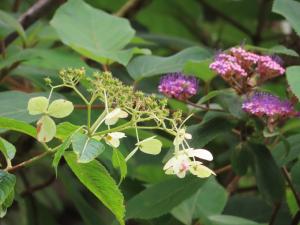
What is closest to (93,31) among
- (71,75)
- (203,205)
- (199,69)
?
→ (199,69)

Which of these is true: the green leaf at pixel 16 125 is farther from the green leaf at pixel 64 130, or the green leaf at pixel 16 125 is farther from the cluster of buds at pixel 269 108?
the cluster of buds at pixel 269 108

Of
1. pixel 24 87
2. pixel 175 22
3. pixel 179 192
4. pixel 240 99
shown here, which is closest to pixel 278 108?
pixel 240 99

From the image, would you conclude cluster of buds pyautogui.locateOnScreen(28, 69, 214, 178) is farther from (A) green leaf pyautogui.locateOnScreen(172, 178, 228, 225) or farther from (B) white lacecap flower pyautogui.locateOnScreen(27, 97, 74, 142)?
(A) green leaf pyautogui.locateOnScreen(172, 178, 228, 225)

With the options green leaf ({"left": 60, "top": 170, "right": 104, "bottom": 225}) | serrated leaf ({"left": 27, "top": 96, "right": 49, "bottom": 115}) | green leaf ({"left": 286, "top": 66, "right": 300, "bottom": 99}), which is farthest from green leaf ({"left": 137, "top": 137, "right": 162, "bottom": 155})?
green leaf ({"left": 60, "top": 170, "right": 104, "bottom": 225})

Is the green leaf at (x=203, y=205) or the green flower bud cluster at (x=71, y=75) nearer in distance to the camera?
the green flower bud cluster at (x=71, y=75)

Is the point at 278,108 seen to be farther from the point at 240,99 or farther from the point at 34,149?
the point at 34,149

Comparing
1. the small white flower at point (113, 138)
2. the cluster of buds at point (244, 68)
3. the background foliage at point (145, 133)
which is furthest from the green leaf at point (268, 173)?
the small white flower at point (113, 138)

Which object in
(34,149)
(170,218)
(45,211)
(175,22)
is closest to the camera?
(170,218)
